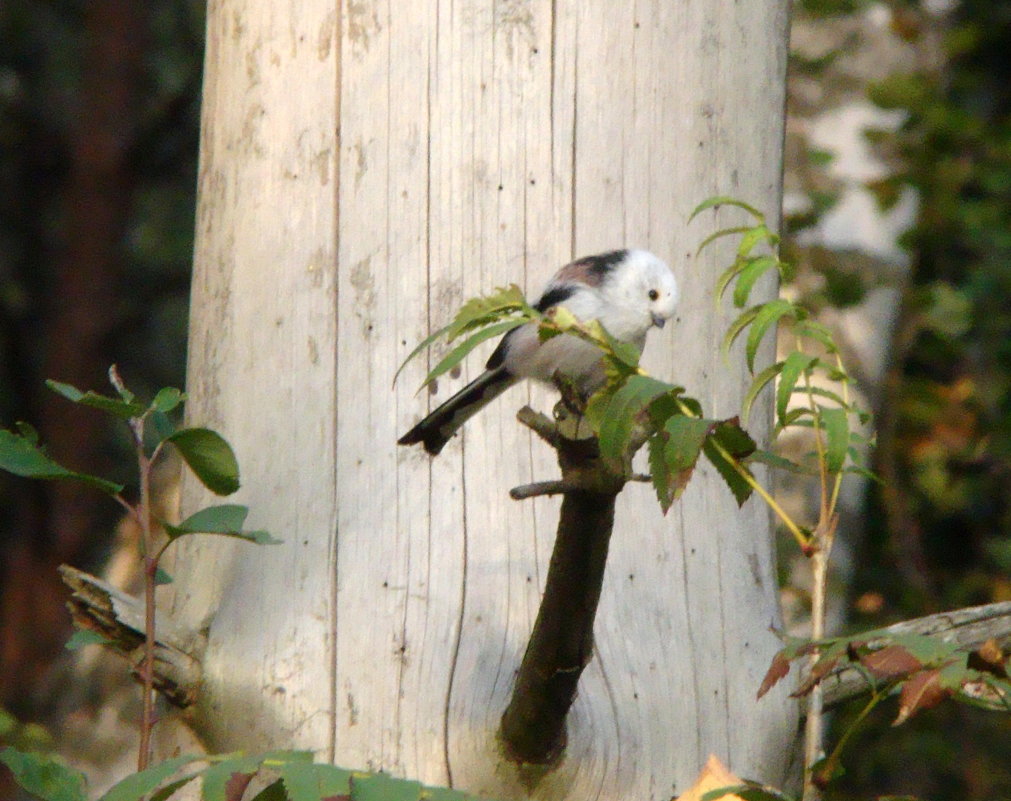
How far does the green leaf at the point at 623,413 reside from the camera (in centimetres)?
141

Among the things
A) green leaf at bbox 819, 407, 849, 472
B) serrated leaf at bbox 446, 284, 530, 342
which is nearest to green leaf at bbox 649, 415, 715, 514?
green leaf at bbox 819, 407, 849, 472

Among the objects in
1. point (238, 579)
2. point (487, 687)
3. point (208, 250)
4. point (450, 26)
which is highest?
point (450, 26)

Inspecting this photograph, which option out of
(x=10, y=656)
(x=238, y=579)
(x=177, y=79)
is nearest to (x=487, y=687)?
(x=238, y=579)

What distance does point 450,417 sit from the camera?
7.75ft

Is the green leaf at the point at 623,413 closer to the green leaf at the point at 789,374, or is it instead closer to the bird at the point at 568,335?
the green leaf at the point at 789,374

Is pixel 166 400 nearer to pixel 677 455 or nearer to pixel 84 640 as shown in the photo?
pixel 84 640

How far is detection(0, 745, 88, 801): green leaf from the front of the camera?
1.70m

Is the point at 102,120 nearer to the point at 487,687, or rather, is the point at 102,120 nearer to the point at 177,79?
the point at 177,79

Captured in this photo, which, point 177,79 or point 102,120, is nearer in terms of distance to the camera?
point 102,120

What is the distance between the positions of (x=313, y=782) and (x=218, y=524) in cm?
64

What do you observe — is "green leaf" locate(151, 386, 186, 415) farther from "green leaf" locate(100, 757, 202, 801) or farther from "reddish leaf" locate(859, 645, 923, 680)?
"reddish leaf" locate(859, 645, 923, 680)

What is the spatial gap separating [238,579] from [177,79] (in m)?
6.24

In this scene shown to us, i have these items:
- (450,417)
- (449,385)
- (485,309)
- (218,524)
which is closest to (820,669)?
(485,309)

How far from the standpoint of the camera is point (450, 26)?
250 centimetres
